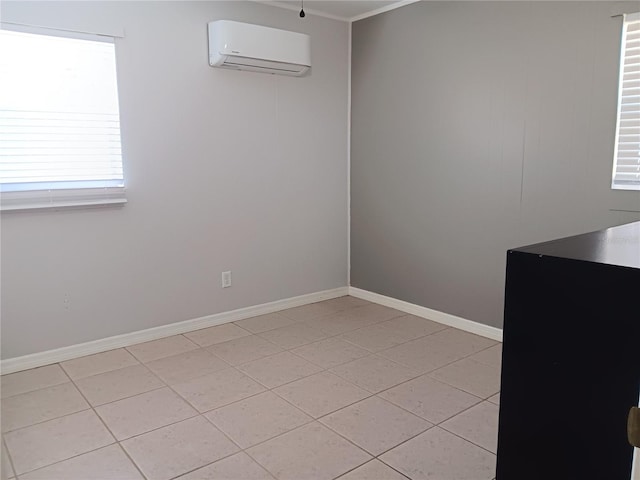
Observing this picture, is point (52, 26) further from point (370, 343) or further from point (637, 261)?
point (637, 261)

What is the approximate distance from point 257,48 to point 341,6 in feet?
2.73

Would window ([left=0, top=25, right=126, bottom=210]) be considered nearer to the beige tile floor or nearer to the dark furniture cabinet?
the beige tile floor

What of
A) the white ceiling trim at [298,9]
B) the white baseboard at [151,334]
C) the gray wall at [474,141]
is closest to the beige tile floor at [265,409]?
the white baseboard at [151,334]

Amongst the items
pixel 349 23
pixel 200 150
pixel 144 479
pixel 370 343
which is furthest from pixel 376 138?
pixel 144 479

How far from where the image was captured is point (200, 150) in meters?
3.51

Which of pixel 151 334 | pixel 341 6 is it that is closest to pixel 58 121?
pixel 151 334

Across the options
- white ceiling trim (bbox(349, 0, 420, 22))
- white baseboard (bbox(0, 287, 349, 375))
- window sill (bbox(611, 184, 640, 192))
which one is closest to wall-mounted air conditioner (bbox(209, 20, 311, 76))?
white ceiling trim (bbox(349, 0, 420, 22))

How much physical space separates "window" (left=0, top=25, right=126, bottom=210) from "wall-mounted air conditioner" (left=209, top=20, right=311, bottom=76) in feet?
2.25

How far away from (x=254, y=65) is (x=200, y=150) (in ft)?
2.37

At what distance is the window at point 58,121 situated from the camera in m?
2.76

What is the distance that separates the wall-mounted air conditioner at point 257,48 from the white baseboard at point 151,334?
1.82 meters

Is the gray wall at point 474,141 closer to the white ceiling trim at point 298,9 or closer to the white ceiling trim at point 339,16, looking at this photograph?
the white ceiling trim at point 339,16

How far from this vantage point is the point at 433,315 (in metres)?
3.80

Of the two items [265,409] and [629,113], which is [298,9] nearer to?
[629,113]
